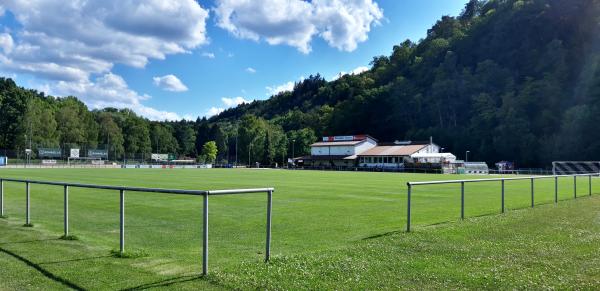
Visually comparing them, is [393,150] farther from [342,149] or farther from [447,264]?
[447,264]

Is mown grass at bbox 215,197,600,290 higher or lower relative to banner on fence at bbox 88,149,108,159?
lower

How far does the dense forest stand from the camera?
346 ft

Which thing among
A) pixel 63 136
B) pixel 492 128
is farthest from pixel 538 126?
pixel 63 136

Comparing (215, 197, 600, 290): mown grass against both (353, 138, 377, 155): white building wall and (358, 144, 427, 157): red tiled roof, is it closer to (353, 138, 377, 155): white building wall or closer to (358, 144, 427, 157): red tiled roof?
(358, 144, 427, 157): red tiled roof

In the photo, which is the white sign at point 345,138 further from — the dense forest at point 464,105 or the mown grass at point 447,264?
the mown grass at point 447,264

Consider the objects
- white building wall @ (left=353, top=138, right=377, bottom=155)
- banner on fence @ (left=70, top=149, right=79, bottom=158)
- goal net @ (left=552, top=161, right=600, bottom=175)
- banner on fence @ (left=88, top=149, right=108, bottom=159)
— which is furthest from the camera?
white building wall @ (left=353, top=138, right=377, bottom=155)

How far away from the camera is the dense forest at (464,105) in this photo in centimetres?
10550

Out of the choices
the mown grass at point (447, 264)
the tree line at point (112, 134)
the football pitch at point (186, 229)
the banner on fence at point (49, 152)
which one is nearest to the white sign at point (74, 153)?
the banner on fence at point (49, 152)

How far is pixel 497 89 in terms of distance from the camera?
13062 cm

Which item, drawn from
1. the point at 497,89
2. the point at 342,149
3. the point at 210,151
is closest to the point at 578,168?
the point at 497,89

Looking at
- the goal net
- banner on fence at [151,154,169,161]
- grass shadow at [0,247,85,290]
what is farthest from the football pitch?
banner on fence at [151,154,169,161]

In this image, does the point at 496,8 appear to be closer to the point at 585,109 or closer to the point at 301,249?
the point at 585,109

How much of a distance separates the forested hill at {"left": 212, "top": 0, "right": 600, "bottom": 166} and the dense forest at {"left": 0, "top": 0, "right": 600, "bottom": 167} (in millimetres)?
275

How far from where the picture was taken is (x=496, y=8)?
15388 centimetres
